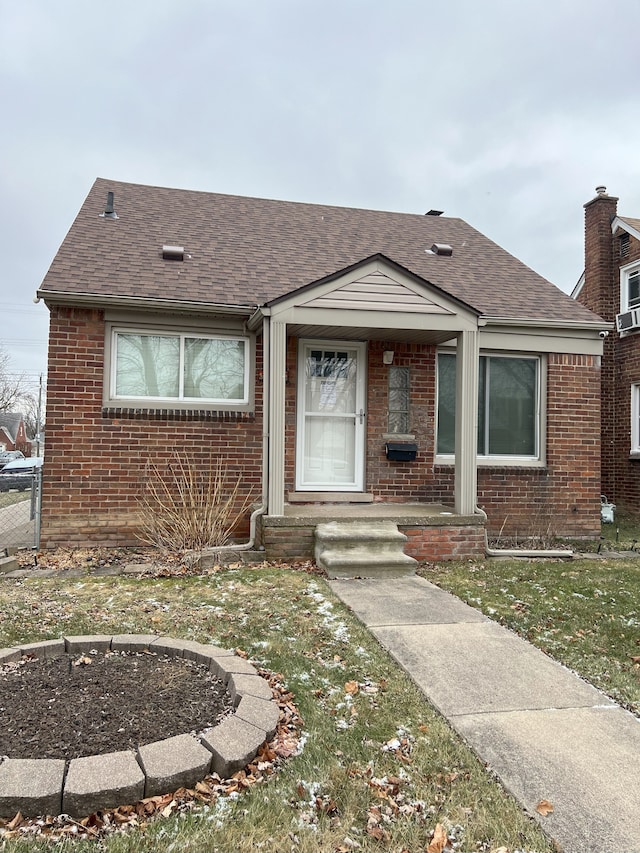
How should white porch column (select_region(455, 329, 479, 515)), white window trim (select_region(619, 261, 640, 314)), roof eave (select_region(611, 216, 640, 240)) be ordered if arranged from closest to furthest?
1. white porch column (select_region(455, 329, 479, 515))
2. roof eave (select_region(611, 216, 640, 240))
3. white window trim (select_region(619, 261, 640, 314))

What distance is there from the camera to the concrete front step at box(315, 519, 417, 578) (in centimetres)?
662

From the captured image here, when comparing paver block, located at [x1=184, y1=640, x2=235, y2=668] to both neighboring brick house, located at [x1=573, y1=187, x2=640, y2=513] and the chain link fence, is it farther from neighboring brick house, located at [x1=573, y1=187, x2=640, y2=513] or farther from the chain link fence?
neighboring brick house, located at [x1=573, y1=187, x2=640, y2=513]

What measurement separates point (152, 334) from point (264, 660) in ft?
18.3

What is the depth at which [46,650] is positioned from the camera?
3.86 meters

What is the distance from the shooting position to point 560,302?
9.94 m

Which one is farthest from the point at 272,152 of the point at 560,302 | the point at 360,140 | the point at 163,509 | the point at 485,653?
the point at 485,653

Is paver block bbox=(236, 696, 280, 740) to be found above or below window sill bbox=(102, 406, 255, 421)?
below

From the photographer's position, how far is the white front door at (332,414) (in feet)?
29.8

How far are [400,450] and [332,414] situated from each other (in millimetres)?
1133

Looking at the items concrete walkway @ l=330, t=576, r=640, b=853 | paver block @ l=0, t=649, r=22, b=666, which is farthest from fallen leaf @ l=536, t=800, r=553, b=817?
paver block @ l=0, t=649, r=22, b=666

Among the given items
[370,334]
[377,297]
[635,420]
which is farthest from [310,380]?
[635,420]

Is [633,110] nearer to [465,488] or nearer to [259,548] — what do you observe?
[465,488]

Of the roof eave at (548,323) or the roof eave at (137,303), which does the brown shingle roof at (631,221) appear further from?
the roof eave at (137,303)

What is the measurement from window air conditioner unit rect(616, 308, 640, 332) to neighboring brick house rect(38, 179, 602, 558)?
13.5 feet
